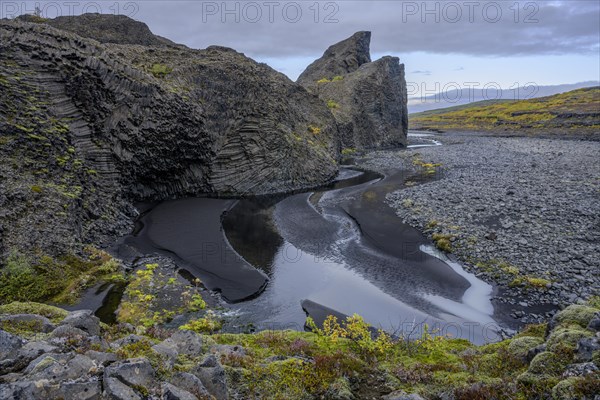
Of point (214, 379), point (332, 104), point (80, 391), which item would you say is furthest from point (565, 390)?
point (332, 104)

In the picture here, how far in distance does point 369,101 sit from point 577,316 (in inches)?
3836

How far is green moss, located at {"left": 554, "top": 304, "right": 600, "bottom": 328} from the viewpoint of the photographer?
35.8 feet

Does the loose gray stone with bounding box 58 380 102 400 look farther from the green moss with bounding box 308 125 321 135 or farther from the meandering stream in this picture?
the green moss with bounding box 308 125 321 135

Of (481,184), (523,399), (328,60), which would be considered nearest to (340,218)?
(481,184)

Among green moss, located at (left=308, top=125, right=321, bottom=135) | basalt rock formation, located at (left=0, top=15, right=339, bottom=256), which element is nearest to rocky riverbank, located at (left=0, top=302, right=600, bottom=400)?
basalt rock formation, located at (left=0, top=15, right=339, bottom=256)

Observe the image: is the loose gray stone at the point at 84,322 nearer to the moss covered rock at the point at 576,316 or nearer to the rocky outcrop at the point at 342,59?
the moss covered rock at the point at 576,316

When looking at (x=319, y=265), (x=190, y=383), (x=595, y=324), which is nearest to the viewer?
(x=190, y=383)

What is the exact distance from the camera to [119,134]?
39938mm

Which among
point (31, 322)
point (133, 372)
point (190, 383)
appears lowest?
point (190, 383)

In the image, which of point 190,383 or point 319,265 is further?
point 319,265

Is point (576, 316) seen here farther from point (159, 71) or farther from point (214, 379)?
point (159, 71)

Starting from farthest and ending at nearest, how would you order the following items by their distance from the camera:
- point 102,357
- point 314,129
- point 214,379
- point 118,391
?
point 314,129 → point 214,379 → point 102,357 → point 118,391

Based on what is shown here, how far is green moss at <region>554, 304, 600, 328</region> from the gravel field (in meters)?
8.43

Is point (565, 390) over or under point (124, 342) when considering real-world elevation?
under
